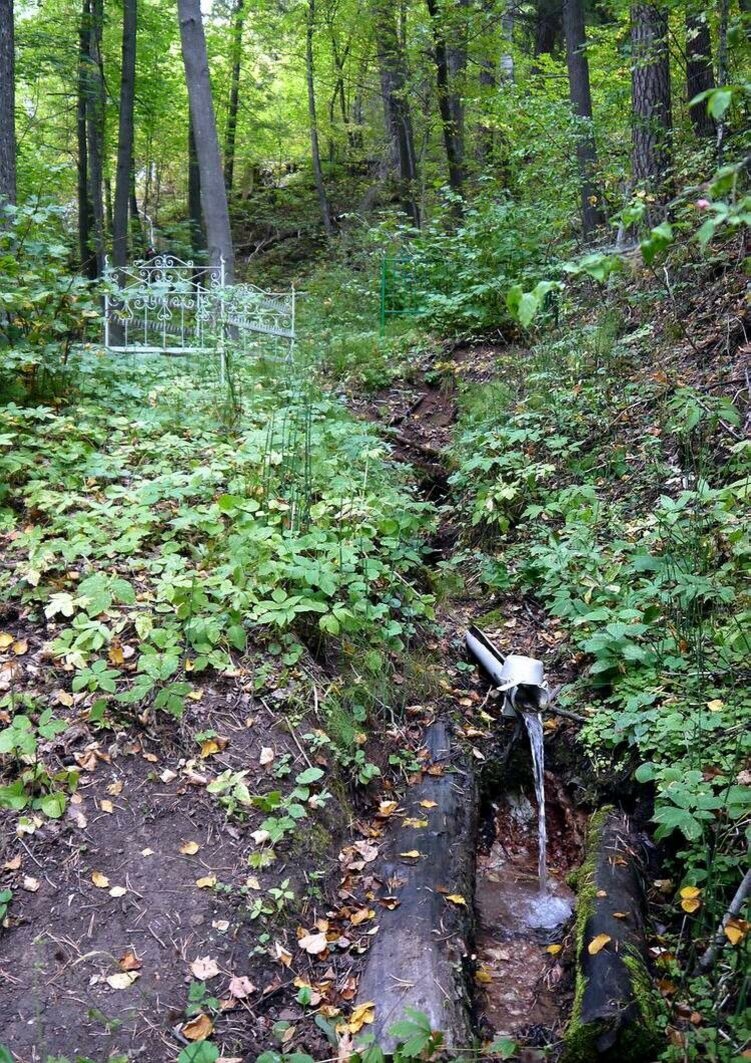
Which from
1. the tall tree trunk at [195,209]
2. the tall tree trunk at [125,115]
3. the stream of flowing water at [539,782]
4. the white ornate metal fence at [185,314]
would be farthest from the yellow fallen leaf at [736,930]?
the tall tree trunk at [195,209]

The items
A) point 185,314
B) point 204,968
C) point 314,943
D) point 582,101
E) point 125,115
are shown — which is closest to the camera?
point 204,968

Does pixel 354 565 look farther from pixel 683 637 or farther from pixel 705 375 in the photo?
pixel 705 375

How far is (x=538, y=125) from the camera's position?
985cm

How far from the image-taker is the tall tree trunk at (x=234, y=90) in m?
18.2

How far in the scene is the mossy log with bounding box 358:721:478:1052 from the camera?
110 inches

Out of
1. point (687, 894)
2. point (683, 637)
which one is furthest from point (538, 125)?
point (687, 894)

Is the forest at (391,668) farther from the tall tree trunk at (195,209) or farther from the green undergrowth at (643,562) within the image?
the tall tree trunk at (195,209)

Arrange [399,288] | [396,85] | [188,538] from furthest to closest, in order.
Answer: [396,85] < [399,288] < [188,538]

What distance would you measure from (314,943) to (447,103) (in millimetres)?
13539

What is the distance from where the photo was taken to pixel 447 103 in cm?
1300

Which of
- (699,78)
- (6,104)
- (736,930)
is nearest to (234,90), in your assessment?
(6,104)

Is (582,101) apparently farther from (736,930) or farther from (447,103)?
(736,930)

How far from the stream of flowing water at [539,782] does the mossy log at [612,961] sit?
13.8 inches

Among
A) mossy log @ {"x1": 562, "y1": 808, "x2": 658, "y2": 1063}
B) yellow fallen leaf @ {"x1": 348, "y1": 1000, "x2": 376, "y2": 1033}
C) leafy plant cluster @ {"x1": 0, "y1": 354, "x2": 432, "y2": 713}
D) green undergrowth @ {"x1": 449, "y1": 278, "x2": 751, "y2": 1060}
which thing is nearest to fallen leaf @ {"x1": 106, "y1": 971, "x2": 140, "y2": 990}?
yellow fallen leaf @ {"x1": 348, "y1": 1000, "x2": 376, "y2": 1033}
